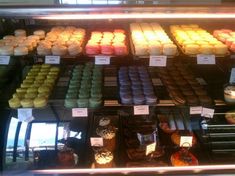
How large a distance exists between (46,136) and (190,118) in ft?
4.39

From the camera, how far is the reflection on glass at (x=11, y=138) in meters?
2.46

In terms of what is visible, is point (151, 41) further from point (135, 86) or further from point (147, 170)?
point (147, 170)

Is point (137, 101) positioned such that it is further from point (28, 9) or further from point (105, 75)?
point (28, 9)

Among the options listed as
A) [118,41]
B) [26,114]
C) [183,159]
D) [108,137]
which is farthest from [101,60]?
[183,159]

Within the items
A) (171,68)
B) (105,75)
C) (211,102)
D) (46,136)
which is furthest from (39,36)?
(211,102)

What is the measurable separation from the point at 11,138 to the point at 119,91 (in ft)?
3.41

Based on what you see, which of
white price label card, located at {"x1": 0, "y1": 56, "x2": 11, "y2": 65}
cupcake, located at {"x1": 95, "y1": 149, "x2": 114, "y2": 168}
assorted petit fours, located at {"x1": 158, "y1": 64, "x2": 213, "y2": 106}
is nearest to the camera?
white price label card, located at {"x1": 0, "y1": 56, "x2": 11, "y2": 65}

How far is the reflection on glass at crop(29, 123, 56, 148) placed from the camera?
2.57 meters

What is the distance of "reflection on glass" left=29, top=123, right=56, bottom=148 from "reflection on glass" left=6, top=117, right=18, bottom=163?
0.15 metres

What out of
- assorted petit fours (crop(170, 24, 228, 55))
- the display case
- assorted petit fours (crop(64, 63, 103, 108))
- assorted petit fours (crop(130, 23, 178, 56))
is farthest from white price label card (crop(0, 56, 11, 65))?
assorted petit fours (crop(170, 24, 228, 55))

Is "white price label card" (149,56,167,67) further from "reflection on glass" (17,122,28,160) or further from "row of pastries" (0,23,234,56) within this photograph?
"reflection on glass" (17,122,28,160)

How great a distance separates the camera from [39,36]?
2.44 metres

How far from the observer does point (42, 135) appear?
2617mm

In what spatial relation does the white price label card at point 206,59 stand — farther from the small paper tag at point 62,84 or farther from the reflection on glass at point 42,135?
the reflection on glass at point 42,135
